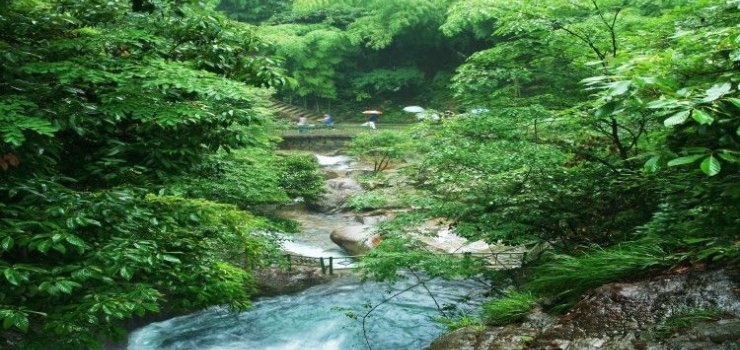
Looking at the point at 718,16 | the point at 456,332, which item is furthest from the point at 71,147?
the point at 718,16

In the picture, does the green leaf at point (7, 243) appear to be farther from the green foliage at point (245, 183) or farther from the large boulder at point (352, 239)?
the large boulder at point (352, 239)

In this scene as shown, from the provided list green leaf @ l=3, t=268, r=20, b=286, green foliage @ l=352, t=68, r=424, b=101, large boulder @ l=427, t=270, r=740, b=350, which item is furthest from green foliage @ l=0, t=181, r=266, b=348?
green foliage @ l=352, t=68, r=424, b=101

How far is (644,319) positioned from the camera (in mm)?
3682

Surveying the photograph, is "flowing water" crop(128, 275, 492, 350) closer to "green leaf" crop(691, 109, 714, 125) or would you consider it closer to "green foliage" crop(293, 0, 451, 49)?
"green leaf" crop(691, 109, 714, 125)

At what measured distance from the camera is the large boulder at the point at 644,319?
3322 millimetres

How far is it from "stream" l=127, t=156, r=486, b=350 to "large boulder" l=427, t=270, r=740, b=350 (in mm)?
4155

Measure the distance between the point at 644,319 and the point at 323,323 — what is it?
6947 mm

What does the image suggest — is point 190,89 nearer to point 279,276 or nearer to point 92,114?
point 92,114

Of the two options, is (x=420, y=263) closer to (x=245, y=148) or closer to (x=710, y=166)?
(x=245, y=148)

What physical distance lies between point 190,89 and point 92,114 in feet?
2.09

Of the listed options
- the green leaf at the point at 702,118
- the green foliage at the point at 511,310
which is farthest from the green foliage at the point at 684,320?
the green leaf at the point at 702,118

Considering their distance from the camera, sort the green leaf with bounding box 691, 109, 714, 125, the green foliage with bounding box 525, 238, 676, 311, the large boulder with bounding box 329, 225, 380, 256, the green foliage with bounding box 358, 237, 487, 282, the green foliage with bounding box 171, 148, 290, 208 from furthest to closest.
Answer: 1. the large boulder with bounding box 329, 225, 380, 256
2. the green foliage with bounding box 171, 148, 290, 208
3. the green foliage with bounding box 358, 237, 487, 282
4. the green foliage with bounding box 525, 238, 676, 311
5. the green leaf with bounding box 691, 109, 714, 125

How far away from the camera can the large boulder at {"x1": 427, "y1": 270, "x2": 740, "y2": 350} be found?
3322mm

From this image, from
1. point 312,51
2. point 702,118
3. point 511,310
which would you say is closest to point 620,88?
point 702,118
